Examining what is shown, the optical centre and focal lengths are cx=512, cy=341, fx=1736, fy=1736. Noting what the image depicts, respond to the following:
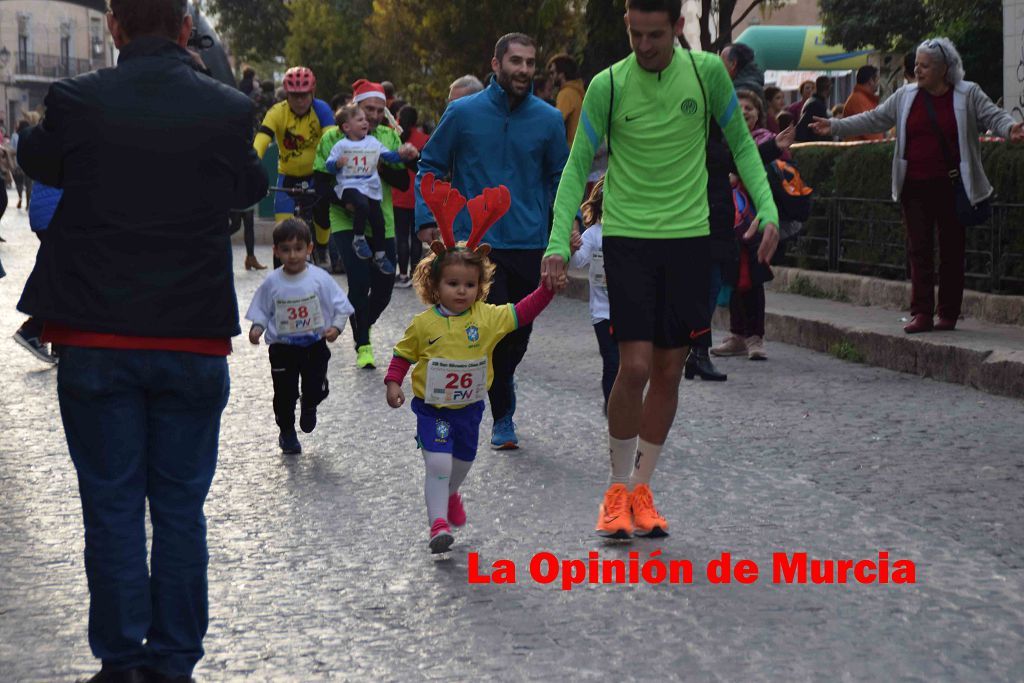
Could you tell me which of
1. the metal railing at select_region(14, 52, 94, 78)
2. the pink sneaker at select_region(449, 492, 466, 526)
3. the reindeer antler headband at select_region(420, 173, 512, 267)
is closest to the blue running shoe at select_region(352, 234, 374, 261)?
the reindeer antler headband at select_region(420, 173, 512, 267)

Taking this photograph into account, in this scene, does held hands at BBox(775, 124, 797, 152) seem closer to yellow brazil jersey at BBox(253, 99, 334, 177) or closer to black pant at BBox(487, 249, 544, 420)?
black pant at BBox(487, 249, 544, 420)

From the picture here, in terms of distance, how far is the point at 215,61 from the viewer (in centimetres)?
2736

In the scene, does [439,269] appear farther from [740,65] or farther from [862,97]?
[862,97]

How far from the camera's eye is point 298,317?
26.9 ft

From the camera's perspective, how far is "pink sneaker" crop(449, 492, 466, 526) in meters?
6.16

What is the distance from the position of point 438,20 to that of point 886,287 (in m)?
19.8

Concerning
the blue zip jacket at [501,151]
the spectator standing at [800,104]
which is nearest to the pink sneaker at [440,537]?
the blue zip jacket at [501,151]

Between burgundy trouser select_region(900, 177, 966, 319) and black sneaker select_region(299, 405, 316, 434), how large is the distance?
4625 mm

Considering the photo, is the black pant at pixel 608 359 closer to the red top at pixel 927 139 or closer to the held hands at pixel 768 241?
the held hands at pixel 768 241

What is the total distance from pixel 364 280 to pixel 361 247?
0.25 meters

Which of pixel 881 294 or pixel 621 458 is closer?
pixel 621 458

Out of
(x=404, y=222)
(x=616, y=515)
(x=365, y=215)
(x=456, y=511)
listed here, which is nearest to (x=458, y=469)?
(x=456, y=511)

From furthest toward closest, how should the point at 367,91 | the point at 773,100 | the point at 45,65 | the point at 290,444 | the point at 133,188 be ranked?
the point at 45,65 < the point at 773,100 < the point at 367,91 < the point at 290,444 < the point at 133,188

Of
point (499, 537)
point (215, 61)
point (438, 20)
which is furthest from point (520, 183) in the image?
point (438, 20)
